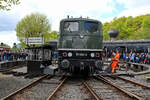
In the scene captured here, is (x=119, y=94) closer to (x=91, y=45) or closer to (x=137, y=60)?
(x=91, y=45)

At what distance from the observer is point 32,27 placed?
145ft

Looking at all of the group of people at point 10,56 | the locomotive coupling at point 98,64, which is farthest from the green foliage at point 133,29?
→ the locomotive coupling at point 98,64

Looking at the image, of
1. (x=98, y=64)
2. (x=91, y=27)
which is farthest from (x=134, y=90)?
(x=91, y=27)

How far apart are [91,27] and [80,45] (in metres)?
1.24

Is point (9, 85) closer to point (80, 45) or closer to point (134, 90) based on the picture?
point (80, 45)

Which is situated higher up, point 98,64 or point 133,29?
point 133,29

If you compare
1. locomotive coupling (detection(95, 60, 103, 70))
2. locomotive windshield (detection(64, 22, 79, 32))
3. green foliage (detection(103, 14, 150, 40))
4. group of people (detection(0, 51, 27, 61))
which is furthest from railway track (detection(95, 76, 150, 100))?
green foliage (detection(103, 14, 150, 40))

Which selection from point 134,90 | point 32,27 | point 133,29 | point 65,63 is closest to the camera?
point 134,90

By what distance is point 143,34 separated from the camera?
53844 millimetres

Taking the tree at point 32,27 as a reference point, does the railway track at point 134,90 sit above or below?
below

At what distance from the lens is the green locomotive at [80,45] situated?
9734 mm

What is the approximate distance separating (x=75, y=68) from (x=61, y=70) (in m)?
0.79

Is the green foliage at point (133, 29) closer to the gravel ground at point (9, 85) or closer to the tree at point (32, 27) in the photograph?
the tree at point (32, 27)

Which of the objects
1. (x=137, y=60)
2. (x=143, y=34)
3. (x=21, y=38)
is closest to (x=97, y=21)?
(x=137, y=60)
